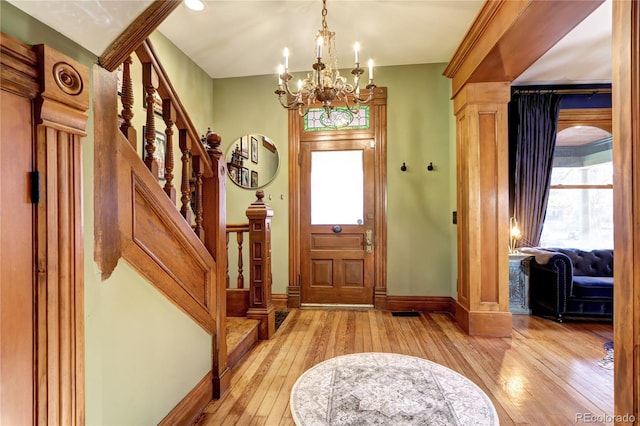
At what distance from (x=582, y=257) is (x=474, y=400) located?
3067 mm

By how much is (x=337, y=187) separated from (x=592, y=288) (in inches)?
124

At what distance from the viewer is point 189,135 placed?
5.61ft

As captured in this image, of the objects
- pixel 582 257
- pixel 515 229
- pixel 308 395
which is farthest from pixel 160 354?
pixel 582 257

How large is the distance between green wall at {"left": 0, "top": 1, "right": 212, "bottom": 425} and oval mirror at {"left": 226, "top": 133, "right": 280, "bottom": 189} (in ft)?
8.48

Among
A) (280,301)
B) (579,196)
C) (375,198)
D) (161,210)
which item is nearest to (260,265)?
(280,301)

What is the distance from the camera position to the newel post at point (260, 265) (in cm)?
285

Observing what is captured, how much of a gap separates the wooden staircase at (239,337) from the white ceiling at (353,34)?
295cm

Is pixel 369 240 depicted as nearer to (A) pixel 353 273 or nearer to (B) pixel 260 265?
(A) pixel 353 273

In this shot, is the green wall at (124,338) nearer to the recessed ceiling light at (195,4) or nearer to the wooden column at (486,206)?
the recessed ceiling light at (195,4)

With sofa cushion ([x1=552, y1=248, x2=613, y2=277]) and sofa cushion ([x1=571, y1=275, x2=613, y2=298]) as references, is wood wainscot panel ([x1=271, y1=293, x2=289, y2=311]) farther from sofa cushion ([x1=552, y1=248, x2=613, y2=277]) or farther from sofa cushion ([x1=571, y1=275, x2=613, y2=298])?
sofa cushion ([x1=552, y1=248, x2=613, y2=277])

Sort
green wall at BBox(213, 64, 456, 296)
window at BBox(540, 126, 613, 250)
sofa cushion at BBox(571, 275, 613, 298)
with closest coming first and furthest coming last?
sofa cushion at BBox(571, 275, 613, 298)
green wall at BBox(213, 64, 456, 296)
window at BBox(540, 126, 613, 250)

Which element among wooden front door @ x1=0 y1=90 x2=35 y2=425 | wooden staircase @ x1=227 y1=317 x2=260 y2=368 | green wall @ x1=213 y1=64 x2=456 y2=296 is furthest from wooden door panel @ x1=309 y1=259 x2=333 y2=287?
wooden front door @ x1=0 y1=90 x2=35 y2=425

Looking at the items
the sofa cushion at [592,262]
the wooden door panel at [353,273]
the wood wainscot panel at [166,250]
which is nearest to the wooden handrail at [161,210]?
the wood wainscot panel at [166,250]

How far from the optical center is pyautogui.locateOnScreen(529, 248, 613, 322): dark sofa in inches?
130
